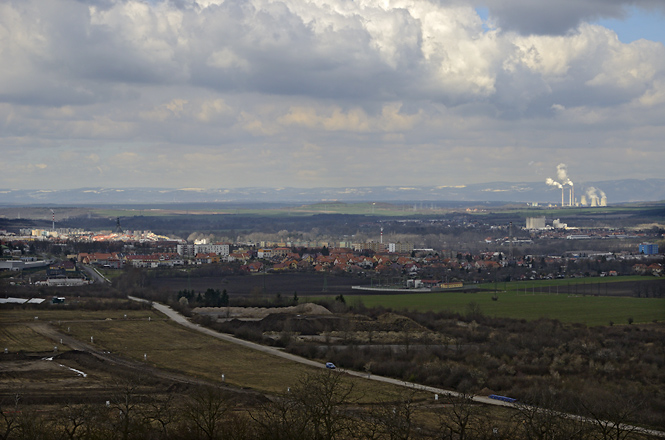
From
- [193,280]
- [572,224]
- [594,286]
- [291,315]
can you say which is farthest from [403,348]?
[572,224]

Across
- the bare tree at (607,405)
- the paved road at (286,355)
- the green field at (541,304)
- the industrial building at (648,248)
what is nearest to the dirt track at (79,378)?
the paved road at (286,355)

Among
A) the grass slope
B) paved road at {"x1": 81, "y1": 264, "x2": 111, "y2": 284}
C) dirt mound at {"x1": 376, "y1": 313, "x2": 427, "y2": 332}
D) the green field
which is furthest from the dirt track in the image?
paved road at {"x1": 81, "y1": 264, "x2": 111, "y2": 284}

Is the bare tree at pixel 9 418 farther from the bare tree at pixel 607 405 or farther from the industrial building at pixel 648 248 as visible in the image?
the industrial building at pixel 648 248

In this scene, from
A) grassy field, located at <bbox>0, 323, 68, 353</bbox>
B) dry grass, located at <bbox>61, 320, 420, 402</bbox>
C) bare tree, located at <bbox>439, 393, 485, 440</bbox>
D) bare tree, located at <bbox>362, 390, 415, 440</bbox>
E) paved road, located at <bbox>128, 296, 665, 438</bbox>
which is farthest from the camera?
grassy field, located at <bbox>0, 323, 68, 353</bbox>

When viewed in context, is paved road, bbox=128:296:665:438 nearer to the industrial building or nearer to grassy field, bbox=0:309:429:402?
grassy field, bbox=0:309:429:402

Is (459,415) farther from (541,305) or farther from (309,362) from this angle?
(541,305)

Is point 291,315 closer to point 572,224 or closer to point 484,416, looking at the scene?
point 484,416
